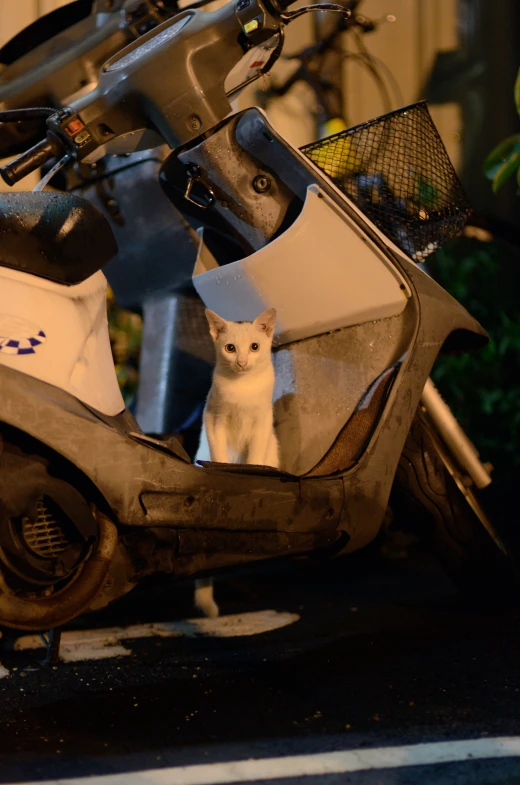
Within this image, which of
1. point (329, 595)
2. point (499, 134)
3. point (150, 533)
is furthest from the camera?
point (499, 134)

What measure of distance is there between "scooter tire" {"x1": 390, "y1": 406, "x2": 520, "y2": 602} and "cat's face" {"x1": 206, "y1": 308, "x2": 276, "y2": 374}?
38 centimetres

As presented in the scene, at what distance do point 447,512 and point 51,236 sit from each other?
1.12 metres

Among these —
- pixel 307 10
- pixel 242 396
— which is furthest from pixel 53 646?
pixel 307 10

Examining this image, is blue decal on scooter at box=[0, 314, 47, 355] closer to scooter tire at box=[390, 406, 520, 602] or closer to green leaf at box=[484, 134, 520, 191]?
scooter tire at box=[390, 406, 520, 602]

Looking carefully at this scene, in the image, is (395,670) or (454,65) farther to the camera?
(454,65)

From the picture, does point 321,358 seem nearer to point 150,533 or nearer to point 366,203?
point 366,203

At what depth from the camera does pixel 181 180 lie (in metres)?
1.93

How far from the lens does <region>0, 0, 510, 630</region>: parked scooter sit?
1.33 meters

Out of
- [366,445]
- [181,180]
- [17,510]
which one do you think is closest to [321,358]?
[366,445]

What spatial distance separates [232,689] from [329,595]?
805 mm

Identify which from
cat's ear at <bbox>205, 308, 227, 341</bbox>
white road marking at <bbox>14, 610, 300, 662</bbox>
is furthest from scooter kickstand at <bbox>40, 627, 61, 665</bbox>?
cat's ear at <bbox>205, 308, 227, 341</bbox>

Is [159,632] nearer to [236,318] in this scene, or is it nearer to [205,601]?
[205,601]

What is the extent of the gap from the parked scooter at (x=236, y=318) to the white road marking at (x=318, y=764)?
0.93 ft

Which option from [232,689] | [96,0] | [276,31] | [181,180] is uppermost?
[96,0]
